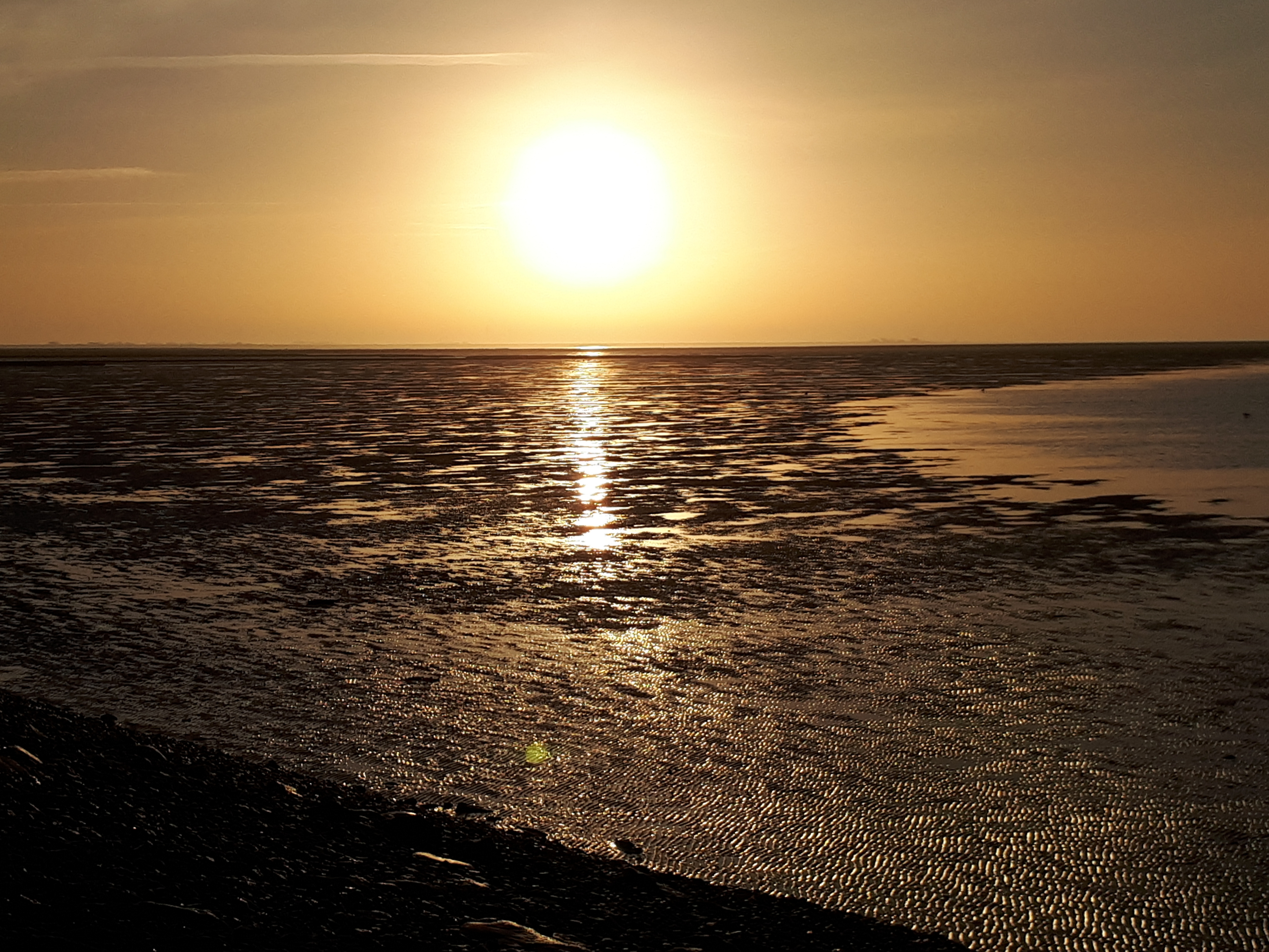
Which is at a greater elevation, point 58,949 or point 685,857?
point 58,949

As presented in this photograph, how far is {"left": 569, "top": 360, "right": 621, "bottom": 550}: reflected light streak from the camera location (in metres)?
17.1

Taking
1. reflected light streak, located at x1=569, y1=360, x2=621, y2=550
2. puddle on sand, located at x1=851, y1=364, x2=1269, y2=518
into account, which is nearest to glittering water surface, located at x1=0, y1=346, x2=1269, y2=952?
reflected light streak, located at x1=569, y1=360, x2=621, y2=550

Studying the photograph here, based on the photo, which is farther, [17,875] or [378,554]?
[378,554]

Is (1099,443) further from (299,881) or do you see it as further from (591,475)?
(299,881)

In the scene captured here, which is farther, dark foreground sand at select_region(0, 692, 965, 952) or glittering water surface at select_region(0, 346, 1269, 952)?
glittering water surface at select_region(0, 346, 1269, 952)

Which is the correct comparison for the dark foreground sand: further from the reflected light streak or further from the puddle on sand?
the puddle on sand

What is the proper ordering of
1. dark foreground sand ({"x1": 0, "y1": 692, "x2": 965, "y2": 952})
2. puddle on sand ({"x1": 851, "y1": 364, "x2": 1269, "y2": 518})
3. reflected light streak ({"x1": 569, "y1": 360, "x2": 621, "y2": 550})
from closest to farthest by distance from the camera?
1. dark foreground sand ({"x1": 0, "y1": 692, "x2": 965, "y2": 952})
2. reflected light streak ({"x1": 569, "y1": 360, "x2": 621, "y2": 550})
3. puddle on sand ({"x1": 851, "y1": 364, "x2": 1269, "y2": 518})

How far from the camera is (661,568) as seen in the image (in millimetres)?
14555

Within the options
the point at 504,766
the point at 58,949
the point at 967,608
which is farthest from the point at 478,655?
the point at 58,949

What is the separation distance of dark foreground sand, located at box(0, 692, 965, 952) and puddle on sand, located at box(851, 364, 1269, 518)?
52.9ft

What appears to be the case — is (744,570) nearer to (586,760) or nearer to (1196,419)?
(586,760)

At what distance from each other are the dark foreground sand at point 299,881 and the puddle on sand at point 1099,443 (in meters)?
16.1

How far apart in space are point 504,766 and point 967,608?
6356mm

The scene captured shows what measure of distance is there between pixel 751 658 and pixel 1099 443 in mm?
24658
